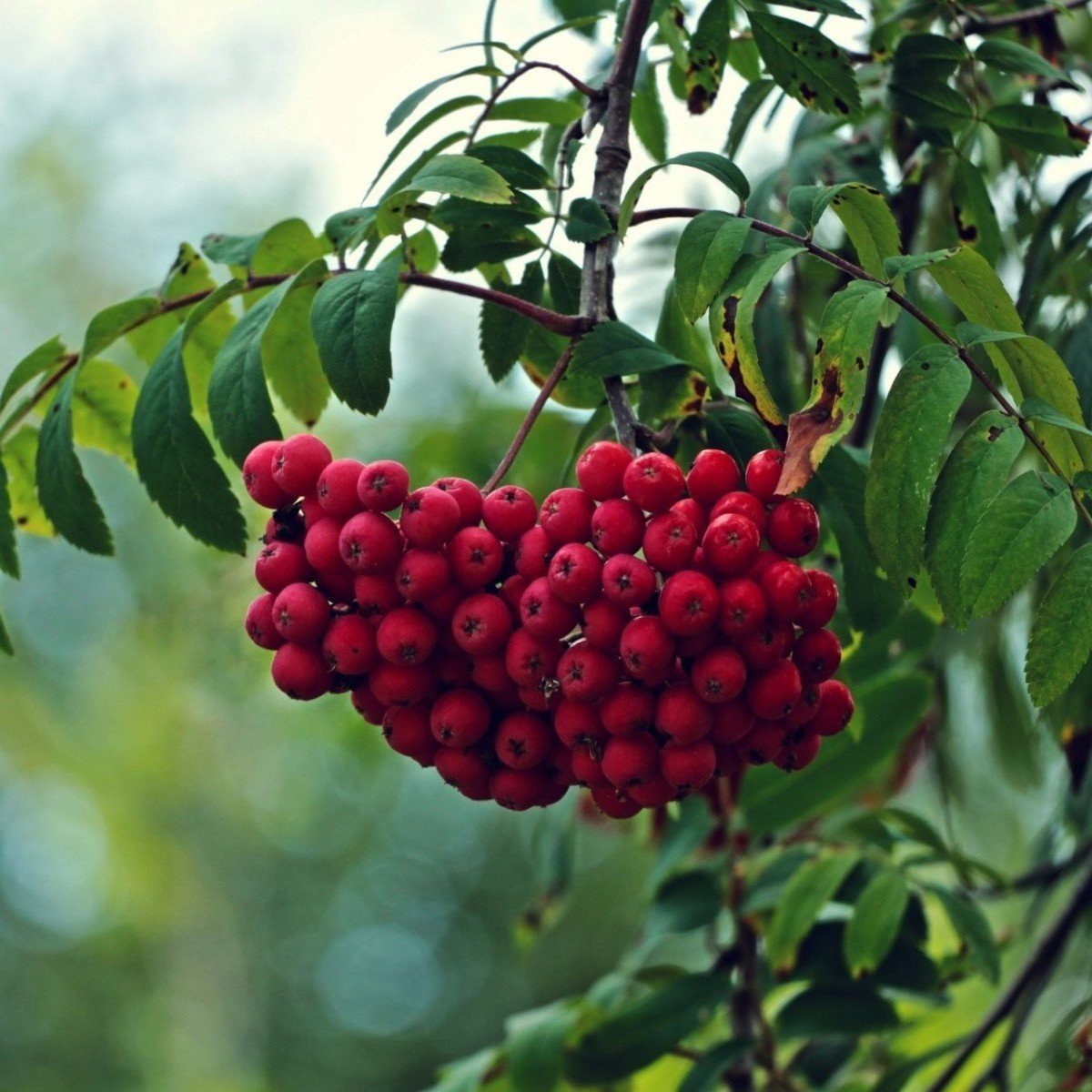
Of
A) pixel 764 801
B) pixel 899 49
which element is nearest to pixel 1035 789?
pixel 764 801

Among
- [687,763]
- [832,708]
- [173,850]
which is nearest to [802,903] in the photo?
[832,708]

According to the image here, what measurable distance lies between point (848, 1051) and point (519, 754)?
1.56 meters

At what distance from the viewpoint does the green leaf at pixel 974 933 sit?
6.67 feet

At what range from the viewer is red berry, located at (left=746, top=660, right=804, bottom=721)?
1.20m

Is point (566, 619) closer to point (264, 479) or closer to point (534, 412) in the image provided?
point (534, 412)

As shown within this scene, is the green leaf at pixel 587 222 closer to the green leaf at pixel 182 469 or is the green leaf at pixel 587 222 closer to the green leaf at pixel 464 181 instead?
the green leaf at pixel 464 181

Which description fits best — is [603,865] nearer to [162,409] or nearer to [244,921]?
[244,921]

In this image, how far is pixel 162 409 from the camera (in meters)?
1.52

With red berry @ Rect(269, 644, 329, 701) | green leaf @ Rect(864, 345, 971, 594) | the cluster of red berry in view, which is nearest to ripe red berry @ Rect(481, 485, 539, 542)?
the cluster of red berry

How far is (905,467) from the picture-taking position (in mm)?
1212

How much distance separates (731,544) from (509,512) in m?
0.23

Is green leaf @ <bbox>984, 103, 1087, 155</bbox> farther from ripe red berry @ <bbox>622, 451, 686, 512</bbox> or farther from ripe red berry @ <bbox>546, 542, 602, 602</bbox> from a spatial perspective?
ripe red berry @ <bbox>546, 542, 602, 602</bbox>

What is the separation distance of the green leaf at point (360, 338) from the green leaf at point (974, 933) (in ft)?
4.21

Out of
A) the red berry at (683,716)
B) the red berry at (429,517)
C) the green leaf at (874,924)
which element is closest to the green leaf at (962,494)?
the red berry at (683,716)
